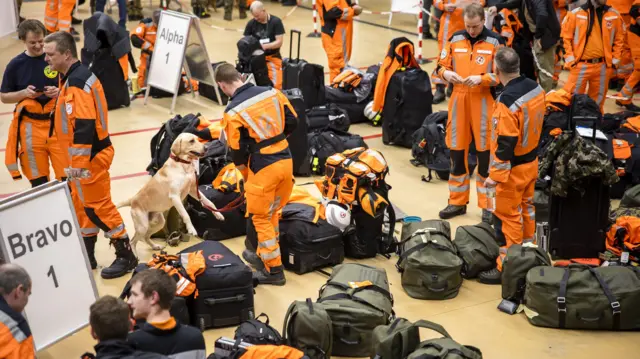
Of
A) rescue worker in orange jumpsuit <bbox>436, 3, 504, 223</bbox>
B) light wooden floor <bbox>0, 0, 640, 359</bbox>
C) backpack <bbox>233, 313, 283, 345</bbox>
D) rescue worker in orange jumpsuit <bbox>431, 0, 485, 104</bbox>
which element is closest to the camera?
backpack <bbox>233, 313, 283, 345</bbox>

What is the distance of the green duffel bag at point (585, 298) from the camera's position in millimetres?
5863

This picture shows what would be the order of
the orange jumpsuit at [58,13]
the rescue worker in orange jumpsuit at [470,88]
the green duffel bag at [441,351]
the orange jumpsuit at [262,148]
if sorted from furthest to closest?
the orange jumpsuit at [58,13] → the rescue worker in orange jumpsuit at [470,88] → the orange jumpsuit at [262,148] → the green duffel bag at [441,351]

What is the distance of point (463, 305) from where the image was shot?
6.34 metres

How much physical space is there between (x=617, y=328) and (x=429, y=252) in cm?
141

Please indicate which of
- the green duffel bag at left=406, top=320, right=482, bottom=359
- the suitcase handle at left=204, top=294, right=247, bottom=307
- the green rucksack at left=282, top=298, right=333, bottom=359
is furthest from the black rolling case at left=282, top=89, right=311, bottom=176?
the green duffel bag at left=406, top=320, right=482, bottom=359

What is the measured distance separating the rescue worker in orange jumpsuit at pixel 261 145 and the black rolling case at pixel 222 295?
50 cm

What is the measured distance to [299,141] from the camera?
28.3 ft

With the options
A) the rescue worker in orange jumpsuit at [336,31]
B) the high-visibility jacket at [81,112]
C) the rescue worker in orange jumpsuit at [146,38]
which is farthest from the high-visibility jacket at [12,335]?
the rescue worker in orange jumpsuit at [146,38]

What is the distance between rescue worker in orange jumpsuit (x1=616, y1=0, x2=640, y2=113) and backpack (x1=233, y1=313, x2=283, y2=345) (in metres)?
7.13

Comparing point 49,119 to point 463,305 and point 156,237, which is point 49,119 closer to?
point 156,237

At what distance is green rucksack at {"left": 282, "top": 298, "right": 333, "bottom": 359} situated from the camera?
210 inches

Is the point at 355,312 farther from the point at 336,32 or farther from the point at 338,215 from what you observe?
the point at 336,32

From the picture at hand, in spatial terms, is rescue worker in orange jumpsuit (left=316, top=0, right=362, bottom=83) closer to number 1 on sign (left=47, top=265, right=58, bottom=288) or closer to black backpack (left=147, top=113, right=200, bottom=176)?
black backpack (left=147, top=113, right=200, bottom=176)

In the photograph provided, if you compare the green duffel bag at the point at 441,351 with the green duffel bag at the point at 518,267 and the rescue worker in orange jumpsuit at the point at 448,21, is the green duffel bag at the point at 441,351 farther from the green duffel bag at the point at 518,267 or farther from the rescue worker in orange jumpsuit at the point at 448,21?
the rescue worker in orange jumpsuit at the point at 448,21
